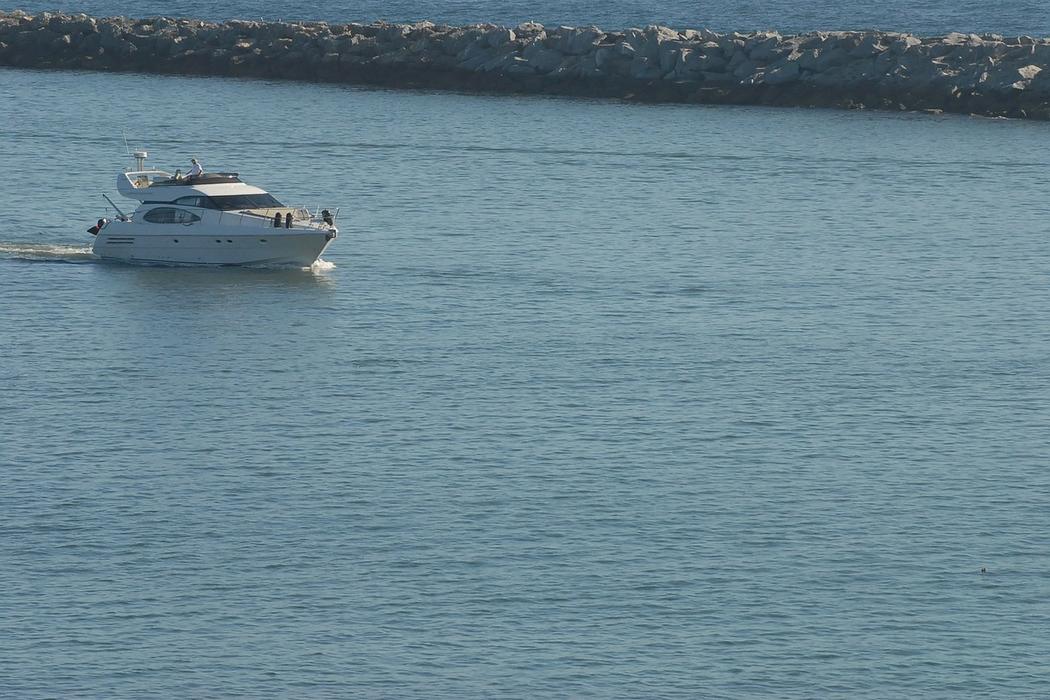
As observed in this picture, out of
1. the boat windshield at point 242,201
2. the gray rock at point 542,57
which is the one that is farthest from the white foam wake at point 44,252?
the gray rock at point 542,57

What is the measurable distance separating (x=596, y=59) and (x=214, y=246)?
119 ft

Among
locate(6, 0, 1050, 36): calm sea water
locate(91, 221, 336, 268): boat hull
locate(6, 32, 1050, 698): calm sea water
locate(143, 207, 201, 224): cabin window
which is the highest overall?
locate(6, 0, 1050, 36): calm sea water

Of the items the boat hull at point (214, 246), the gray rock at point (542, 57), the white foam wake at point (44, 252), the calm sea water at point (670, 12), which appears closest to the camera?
the boat hull at point (214, 246)

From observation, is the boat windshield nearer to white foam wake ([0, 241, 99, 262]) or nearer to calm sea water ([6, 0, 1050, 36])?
white foam wake ([0, 241, 99, 262])

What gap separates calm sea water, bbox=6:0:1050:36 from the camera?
411 feet

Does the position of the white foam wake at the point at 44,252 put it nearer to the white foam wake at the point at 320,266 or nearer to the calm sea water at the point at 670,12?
the white foam wake at the point at 320,266

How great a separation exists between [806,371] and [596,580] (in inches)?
523

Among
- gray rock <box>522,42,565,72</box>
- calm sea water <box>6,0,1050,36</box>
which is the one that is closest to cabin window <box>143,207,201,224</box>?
gray rock <box>522,42,565,72</box>

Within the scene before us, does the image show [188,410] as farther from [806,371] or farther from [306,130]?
[306,130]

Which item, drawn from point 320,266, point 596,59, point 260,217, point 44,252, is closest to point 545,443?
point 320,266

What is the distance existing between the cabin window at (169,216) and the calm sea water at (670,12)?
239 ft

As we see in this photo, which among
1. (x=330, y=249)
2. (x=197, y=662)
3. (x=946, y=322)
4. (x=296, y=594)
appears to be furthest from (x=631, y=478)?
(x=330, y=249)

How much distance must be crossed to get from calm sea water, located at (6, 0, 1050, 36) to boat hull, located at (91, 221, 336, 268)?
72721 millimetres

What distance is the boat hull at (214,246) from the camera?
53781 mm
